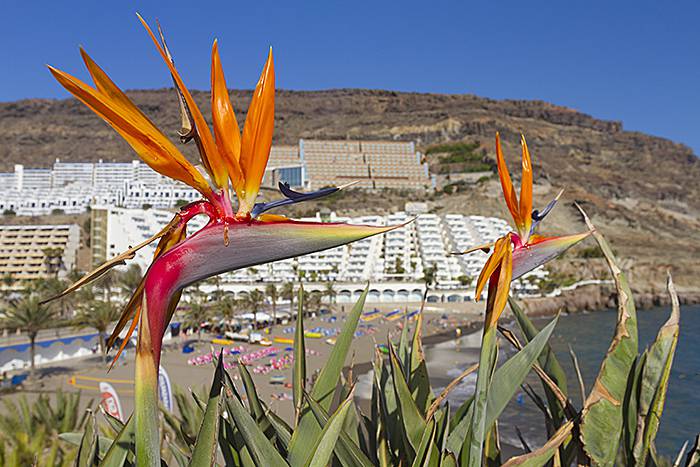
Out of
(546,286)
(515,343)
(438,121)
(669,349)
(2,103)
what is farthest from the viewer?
(2,103)

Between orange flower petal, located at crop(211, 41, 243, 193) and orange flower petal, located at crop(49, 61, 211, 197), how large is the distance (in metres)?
0.05

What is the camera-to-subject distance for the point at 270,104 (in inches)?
36.2

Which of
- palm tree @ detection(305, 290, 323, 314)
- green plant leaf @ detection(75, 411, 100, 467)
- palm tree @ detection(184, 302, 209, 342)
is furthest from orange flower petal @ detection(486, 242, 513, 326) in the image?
palm tree @ detection(305, 290, 323, 314)

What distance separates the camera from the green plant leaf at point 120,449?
44.5 inches

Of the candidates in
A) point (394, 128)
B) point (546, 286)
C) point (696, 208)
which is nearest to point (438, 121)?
point (394, 128)

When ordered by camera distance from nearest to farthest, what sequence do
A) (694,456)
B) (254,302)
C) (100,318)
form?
(694,456), (100,318), (254,302)

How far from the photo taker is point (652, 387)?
1.31m

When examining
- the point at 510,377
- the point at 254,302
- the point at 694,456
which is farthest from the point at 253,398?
the point at 254,302

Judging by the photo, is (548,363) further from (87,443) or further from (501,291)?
(87,443)

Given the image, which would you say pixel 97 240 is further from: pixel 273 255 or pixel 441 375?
pixel 273 255

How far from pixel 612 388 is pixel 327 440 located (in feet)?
2.43

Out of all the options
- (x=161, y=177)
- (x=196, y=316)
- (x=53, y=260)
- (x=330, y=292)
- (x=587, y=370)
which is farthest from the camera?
(x=161, y=177)

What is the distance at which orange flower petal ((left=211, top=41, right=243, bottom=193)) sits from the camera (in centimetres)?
93

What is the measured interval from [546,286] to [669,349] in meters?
53.0
